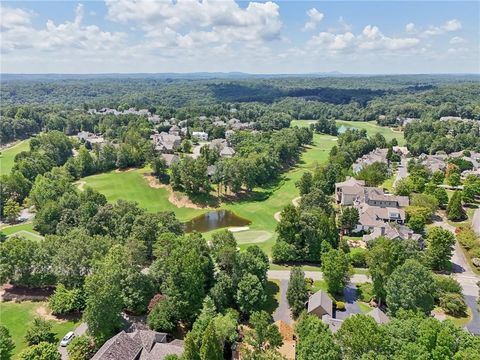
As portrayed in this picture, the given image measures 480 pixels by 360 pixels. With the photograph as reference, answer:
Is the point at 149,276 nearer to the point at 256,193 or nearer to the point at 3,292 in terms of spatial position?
the point at 3,292

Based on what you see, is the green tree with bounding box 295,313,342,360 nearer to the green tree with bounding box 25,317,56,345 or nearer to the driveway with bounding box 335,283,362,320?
the driveway with bounding box 335,283,362,320

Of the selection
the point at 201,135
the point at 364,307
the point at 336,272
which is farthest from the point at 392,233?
the point at 201,135

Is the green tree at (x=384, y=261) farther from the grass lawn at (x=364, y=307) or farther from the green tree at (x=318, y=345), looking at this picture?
the green tree at (x=318, y=345)

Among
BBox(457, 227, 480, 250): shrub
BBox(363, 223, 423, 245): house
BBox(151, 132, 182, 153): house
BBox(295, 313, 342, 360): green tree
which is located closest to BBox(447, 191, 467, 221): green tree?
BBox(457, 227, 480, 250): shrub

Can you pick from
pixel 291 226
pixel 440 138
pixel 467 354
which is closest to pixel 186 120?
pixel 440 138

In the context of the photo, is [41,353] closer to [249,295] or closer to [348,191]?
[249,295]

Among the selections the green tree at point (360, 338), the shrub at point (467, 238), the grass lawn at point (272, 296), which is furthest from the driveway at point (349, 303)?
the shrub at point (467, 238)
